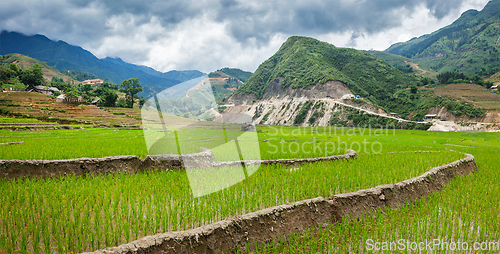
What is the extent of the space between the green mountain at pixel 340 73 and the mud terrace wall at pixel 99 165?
4862 inches

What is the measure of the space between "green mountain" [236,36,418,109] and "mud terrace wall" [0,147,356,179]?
123m

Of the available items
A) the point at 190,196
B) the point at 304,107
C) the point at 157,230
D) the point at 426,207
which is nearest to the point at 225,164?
the point at 190,196

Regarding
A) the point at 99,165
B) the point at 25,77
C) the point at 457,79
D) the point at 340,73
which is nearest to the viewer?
the point at 99,165

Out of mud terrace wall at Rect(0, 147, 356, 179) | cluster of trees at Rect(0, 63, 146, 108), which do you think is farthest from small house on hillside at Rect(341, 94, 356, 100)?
mud terrace wall at Rect(0, 147, 356, 179)

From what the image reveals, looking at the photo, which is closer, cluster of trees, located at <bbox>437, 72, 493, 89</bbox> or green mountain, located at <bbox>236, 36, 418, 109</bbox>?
cluster of trees, located at <bbox>437, 72, 493, 89</bbox>

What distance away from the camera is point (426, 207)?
19.2 ft

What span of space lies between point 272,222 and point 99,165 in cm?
678

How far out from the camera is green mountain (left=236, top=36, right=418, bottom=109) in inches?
5022

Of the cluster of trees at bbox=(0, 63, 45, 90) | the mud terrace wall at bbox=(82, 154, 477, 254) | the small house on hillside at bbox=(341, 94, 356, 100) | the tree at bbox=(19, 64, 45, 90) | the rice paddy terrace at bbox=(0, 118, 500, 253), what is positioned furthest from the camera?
the small house on hillside at bbox=(341, 94, 356, 100)

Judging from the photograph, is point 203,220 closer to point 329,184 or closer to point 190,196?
point 190,196

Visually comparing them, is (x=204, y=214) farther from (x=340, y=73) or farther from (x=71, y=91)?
(x=340, y=73)

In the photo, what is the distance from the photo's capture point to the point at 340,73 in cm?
14075

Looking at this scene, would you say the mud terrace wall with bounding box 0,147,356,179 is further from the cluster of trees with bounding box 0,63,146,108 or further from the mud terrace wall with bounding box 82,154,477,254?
the cluster of trees with bounding box 0,63,146,108

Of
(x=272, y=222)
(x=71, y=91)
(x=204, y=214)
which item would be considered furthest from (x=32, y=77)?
(x=272, y=222)
